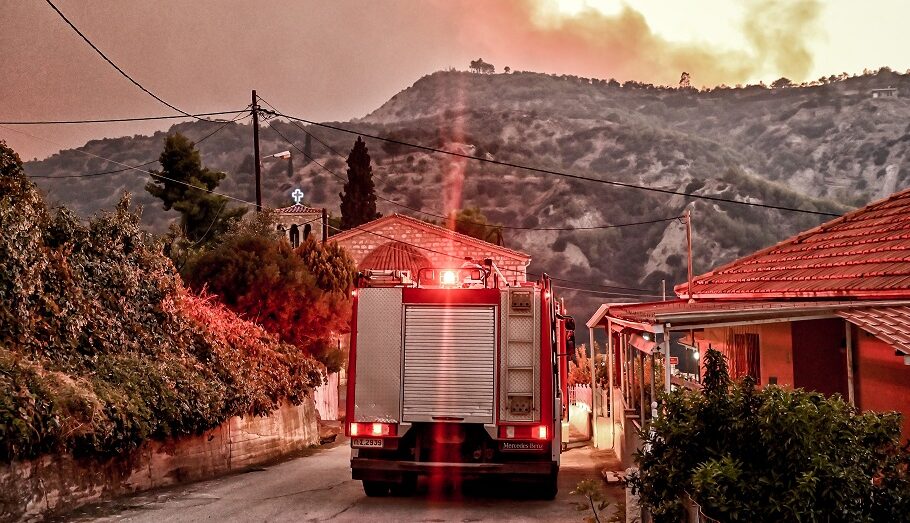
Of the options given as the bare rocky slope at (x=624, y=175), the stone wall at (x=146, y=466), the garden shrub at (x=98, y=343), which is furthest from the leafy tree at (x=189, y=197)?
the bare rocky slope at (x=624, y=175)

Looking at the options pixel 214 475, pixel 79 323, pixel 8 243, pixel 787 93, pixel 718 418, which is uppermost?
pixel 787 93

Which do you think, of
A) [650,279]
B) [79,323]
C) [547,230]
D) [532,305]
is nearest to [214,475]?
[79,323]

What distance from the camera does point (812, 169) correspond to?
522 ft

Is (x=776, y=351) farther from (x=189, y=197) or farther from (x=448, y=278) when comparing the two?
(x=189, y=197)

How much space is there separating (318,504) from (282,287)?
14.9 meters

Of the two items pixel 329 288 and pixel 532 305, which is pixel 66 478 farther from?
pixel 329 288

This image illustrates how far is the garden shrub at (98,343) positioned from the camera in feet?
37.3

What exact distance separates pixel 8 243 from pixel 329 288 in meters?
17.7

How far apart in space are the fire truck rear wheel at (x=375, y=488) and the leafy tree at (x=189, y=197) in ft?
116

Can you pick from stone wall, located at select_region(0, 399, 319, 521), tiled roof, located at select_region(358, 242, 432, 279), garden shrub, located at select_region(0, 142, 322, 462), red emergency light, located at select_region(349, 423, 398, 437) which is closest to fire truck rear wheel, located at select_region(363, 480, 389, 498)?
red emergency light, located at select_region(349, 423, 398, 437)

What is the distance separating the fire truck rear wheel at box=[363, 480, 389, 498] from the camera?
13.3 metres

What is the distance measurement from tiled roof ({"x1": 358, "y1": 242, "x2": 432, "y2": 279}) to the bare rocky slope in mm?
48949

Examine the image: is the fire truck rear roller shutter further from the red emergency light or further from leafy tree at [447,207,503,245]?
leafy tree at [447,207,503,245]

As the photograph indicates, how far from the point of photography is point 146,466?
14047 millimetres
